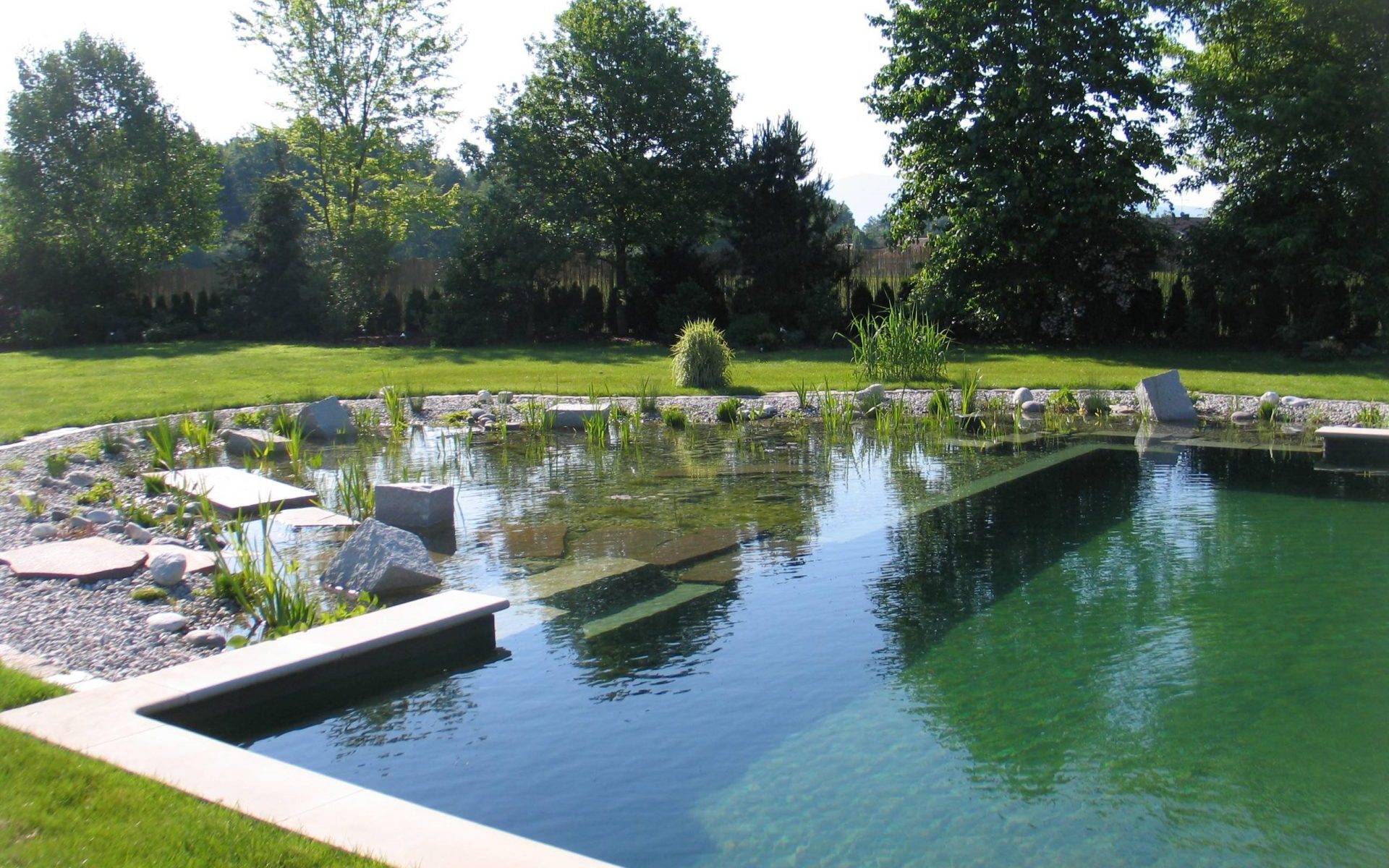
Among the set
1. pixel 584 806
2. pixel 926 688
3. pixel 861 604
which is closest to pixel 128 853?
pixel 584 806

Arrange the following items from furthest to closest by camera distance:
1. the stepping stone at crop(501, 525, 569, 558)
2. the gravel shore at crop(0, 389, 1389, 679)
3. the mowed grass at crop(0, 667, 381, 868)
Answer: the stepping stone at crop(501, 525, 569, 558), the gravel shore at crop(0, 389, 1389, 679), the mowed grass at crop(0, 667, 381, 868)

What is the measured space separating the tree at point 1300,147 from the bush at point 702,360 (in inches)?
347

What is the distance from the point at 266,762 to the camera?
3357 mm

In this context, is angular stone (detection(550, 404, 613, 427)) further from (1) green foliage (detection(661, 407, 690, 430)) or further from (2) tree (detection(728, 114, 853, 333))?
(2) tree (detection(728, 114, 853, 333))

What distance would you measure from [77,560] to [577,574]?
2.64 metres

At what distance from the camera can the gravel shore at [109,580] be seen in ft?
15.5

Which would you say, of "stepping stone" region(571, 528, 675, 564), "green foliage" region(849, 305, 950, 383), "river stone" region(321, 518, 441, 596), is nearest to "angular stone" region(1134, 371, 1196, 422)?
"green foliage" region(849, 305, 950, 383)

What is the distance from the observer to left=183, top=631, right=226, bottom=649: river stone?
4.87 m

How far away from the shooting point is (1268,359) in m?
17.2

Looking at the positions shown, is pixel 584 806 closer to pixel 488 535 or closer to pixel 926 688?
pixel 926 688

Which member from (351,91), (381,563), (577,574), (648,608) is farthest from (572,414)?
(351,91)

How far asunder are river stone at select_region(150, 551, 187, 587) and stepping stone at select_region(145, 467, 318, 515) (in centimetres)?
134

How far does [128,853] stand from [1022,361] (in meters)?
15.9

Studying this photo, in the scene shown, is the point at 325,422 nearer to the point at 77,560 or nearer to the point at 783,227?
the point at 77,560
